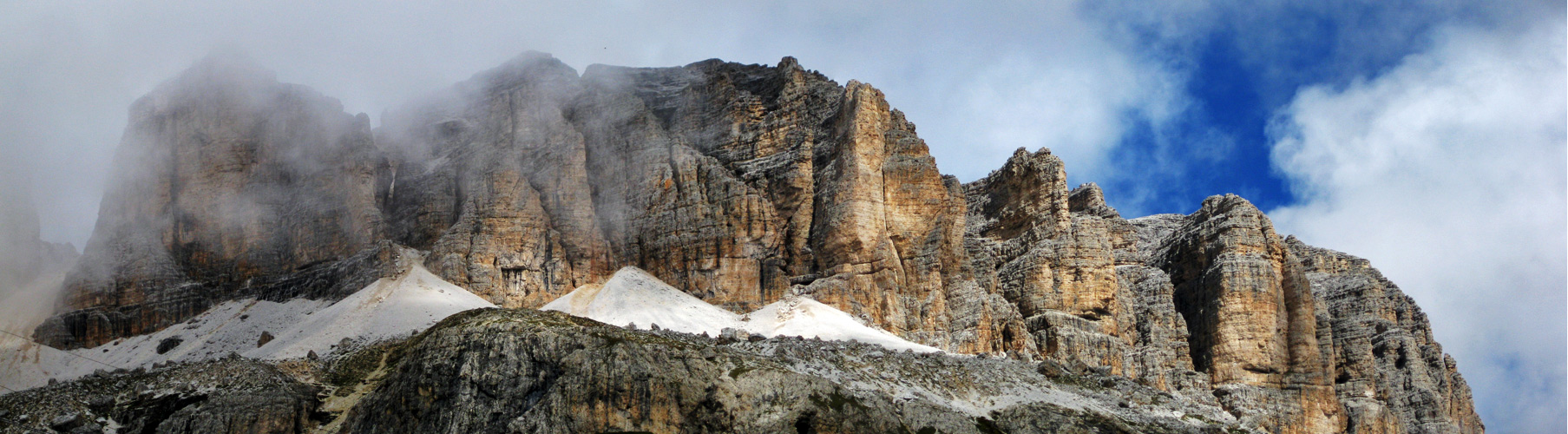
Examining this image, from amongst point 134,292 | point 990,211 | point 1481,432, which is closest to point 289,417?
point 134,292

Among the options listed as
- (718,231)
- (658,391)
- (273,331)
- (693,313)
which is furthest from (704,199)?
(658,391)

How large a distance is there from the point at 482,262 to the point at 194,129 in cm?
3246

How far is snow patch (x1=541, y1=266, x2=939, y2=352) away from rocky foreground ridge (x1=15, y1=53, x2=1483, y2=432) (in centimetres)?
261

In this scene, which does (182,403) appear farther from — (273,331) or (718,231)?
(718,231)

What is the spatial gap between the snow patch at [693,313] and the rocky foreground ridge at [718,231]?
2608 millimetres

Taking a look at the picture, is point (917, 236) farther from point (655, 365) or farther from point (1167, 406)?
point (655, 365)

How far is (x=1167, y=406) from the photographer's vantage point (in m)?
81.6

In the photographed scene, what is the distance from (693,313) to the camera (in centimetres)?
9525

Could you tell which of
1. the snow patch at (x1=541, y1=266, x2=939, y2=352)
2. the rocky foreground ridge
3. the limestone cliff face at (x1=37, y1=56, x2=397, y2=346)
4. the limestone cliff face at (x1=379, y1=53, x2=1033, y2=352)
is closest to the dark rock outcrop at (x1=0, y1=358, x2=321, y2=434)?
the snow patch at (x1=541, y1=266, x2=939, y2=352)

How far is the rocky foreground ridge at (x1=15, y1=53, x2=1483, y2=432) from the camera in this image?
101m

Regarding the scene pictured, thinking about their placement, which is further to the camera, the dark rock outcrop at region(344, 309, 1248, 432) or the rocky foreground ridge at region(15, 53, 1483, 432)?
the rocky foreground ridge at region(15, 53, 1483, 432)

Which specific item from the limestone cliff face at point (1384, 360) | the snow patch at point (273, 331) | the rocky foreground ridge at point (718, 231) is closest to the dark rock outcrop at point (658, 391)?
the snow patch at point (273, 331)

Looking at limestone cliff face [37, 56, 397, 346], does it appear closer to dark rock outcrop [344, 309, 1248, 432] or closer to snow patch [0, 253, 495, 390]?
snow patch [0, 253, 495, 390]

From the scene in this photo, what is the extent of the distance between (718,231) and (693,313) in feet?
31.9
